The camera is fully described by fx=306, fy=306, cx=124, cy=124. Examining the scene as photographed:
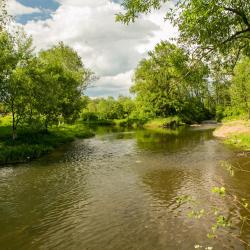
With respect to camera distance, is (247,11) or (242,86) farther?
(242,86)

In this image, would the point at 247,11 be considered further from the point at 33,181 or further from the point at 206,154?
the point at 206,154

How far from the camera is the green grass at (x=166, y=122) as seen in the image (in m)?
94.7

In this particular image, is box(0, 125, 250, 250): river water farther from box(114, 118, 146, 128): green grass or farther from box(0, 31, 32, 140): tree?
box(114, 118, 146, 128): green grass

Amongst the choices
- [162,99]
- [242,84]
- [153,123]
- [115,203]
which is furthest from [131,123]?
[115,203]

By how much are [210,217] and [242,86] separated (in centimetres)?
4956

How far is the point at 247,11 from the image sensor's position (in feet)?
49.5

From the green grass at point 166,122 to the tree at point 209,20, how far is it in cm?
7759

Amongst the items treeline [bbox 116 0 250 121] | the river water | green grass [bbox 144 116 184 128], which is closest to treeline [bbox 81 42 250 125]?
green grass [bbox 144 116 184 128]

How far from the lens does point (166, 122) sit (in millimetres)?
94938

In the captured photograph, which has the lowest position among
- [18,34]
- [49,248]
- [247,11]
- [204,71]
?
[49,248]

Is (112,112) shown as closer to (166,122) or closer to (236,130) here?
(166,122)

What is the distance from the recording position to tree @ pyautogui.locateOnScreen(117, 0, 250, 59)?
13344 millimetres

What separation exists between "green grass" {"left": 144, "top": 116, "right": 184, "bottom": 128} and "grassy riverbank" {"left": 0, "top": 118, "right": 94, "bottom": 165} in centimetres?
4302

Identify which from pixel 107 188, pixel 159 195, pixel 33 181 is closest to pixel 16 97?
pixel 33 181
